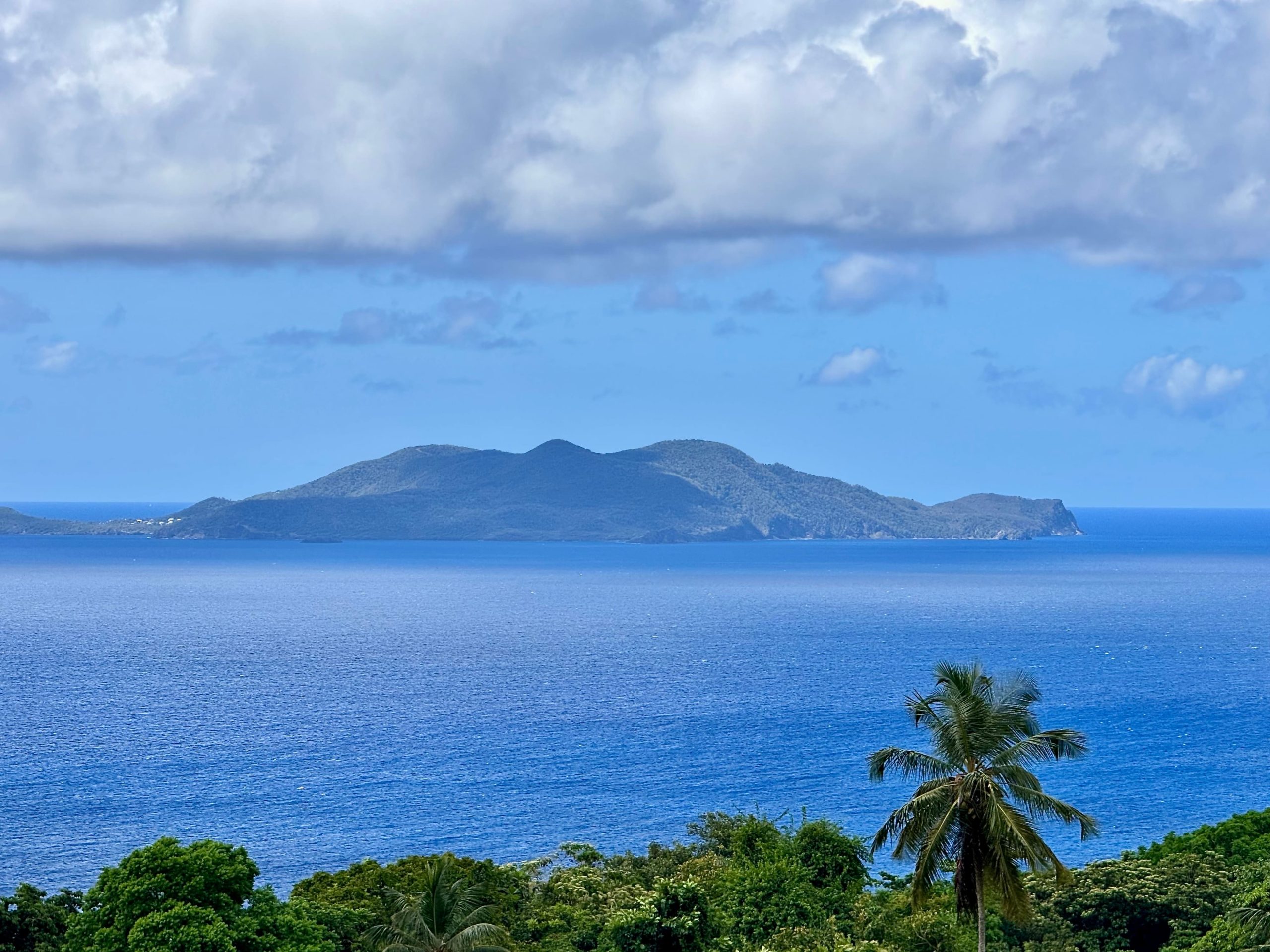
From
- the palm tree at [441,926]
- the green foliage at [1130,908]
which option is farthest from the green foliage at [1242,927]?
the palm tree at [441,926]

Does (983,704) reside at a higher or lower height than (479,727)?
higher

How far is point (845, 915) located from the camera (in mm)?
39375

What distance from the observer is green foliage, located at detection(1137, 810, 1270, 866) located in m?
47.8

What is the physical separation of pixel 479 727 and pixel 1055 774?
39130 millimetres

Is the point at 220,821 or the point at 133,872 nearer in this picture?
the point at 133,872

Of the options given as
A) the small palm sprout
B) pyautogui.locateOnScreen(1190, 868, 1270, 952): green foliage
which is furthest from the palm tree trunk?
pyautogui.locateOnScreen(1190, 868, 1270, 952): green foliage

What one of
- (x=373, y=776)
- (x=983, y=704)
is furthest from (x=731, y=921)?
(x=373, y=776)

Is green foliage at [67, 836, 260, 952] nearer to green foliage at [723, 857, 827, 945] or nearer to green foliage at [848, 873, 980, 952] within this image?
green foliage at [723, 857, 827, 945]

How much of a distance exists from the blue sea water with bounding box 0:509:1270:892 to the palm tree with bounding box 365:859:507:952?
29116mm

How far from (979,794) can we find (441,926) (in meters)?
12.3

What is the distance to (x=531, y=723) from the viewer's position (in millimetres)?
95562

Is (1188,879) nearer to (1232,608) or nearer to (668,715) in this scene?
(668,715)

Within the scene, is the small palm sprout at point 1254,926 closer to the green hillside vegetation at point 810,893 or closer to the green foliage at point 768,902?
the green hillside vegetation at point 810,893

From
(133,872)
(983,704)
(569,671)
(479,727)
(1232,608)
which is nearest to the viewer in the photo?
(983,704)
